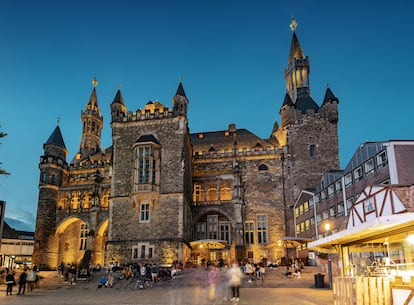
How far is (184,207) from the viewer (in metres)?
35.5

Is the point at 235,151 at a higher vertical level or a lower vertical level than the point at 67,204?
higher

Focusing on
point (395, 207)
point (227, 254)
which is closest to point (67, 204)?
point (227, 254)

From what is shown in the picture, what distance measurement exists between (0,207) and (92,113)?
42.0m

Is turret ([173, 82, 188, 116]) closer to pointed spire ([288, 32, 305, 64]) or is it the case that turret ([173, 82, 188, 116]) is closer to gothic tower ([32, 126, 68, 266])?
gothic tower ([32, 126, 68, 266])

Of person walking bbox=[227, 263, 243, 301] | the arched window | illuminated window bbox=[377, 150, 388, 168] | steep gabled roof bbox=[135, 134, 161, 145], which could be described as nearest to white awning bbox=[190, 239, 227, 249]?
steep gabled roof bbox=[135, 134, 161, 145]

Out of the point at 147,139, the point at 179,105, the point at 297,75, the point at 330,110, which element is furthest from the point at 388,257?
the point at 297,75

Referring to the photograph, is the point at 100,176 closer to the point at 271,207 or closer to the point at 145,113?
the point at 145,113

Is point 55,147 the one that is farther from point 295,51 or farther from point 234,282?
point 234,282

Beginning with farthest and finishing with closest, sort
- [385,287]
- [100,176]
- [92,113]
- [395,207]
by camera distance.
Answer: [92,113] < [100,176] < [395,207] < [385,287]

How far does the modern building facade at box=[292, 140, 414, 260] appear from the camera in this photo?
24672mm

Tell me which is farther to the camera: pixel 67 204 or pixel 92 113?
pixel 92 113

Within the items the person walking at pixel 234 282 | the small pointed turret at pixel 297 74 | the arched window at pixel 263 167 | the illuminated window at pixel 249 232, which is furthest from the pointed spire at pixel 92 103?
the person walking at pixel 234 282

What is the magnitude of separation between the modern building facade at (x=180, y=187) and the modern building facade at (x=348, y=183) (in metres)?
2.57

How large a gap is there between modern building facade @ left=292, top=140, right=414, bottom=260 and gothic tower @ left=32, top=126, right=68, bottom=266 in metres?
27.4
